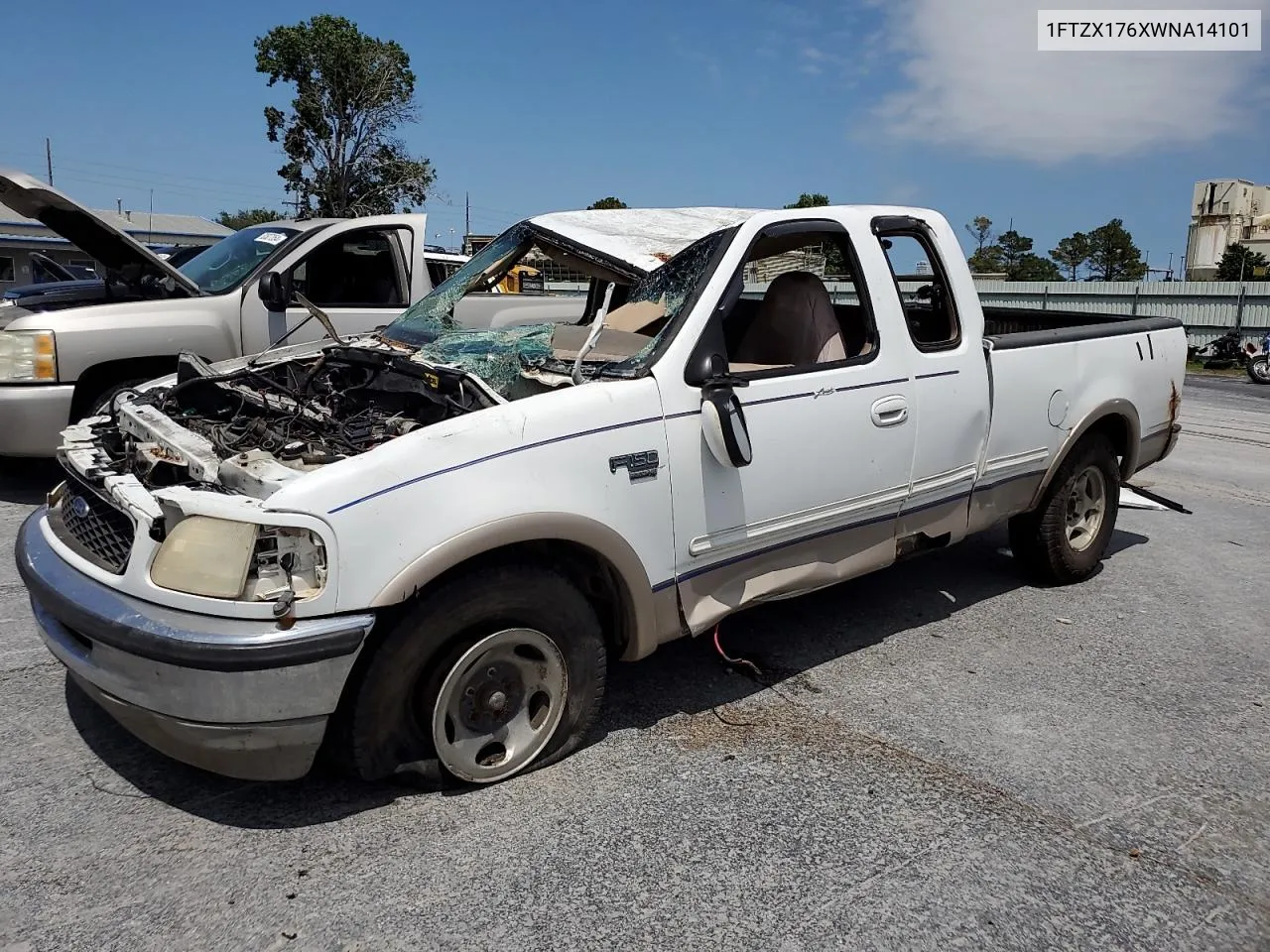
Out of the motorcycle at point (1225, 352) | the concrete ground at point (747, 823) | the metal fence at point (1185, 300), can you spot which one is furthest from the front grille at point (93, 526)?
the motorcycle at point (1225, 352)

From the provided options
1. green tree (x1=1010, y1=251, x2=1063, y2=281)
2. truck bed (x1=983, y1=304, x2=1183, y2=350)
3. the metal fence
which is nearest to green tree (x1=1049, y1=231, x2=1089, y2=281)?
green tree (x1=1010, y1=251, x2=1063, y2=281)

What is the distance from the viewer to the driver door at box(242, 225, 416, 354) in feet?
22.0

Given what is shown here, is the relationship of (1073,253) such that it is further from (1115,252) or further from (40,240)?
(40,240)

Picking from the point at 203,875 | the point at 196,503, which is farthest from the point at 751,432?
the point at 203,875

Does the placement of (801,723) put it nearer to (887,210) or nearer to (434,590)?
(434,590)

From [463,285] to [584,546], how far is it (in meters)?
1.92

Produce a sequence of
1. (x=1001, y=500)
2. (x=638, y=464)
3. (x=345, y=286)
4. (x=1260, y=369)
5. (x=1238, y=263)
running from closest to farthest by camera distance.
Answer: (x=638, y=464), (x=1001, y=500), (x=345, y=286), (x=1260, y=369), (x=1238, y=263)

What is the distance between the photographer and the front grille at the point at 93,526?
3.04m

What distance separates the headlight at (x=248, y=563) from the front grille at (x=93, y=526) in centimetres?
30

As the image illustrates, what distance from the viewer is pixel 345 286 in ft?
24.0

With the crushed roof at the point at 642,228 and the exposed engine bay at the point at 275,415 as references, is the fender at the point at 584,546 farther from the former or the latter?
the crushed roof at the point at 642,228

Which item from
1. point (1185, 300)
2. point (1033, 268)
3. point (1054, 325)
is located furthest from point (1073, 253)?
point (1054, 325)

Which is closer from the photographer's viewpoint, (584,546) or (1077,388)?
(584,546)

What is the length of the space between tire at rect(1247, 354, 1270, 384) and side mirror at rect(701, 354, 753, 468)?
64.2 feet
